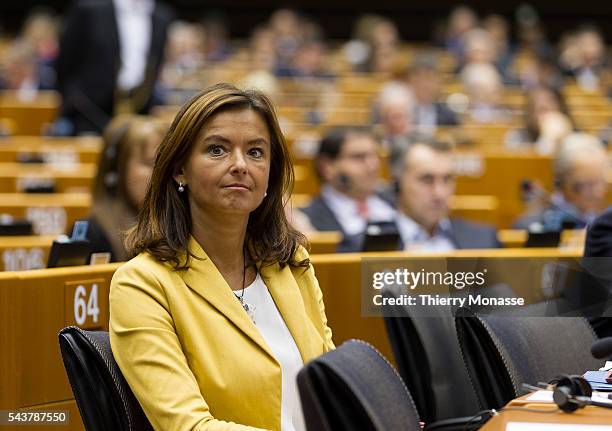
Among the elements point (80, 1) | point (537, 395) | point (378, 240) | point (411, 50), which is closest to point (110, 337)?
point (537, 395)

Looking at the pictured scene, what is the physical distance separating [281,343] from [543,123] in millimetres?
7981

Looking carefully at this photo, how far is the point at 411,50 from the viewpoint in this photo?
72.2 feet

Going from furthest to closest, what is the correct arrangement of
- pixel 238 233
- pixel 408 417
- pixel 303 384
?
pixel 238 233
pixel 408 417
pixel 303 384

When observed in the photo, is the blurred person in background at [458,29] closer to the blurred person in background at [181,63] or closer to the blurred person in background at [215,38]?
the blurred person in background at [215,38]

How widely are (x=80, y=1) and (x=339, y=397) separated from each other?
27.0 ft

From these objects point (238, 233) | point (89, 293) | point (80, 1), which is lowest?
point (89, 293)

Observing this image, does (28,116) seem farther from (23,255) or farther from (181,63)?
(23,255)

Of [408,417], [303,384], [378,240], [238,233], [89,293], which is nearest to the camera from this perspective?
[303,384]

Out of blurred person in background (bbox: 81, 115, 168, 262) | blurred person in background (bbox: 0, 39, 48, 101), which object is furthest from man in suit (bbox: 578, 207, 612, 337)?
blurred person in background (bbox: 0, 39, 48, 101)

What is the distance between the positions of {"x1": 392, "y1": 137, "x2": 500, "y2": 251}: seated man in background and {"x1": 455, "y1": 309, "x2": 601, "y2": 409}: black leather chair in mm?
2556

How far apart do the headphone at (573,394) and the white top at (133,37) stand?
7.93 metres

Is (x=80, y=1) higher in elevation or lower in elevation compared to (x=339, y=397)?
higher

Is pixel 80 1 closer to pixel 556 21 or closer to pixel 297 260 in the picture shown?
pixel 297 260

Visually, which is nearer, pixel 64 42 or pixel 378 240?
pixel 378 240
